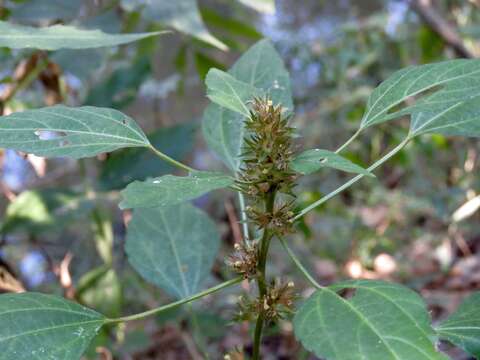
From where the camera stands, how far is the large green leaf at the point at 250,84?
2.61 feet

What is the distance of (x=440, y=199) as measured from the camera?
5.94ft

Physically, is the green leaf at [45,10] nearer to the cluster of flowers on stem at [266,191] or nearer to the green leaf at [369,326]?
→ the cluster of flowers on stem at [266,191]

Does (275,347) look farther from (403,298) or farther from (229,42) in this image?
(403,298)

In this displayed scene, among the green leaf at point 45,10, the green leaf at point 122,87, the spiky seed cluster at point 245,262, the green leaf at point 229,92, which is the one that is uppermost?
the green leaf at point 229,92

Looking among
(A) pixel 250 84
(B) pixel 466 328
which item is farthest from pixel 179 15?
(B) pixel 466 328

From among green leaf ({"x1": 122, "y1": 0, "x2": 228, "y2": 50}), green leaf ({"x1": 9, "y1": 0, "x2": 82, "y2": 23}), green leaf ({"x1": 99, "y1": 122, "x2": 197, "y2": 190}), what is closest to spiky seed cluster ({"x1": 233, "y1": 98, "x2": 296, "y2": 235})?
green leaf ({"x1": 122, "y1": 0, "x2": 228, "y2": 50})

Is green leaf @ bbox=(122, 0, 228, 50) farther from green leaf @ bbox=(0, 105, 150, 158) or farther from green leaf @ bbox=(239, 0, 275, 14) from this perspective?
green leaf @ bbox=(0, 105, 150, 158)

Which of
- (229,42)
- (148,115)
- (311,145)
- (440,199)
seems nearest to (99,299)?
(229,42)

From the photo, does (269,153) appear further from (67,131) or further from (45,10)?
(45,10)

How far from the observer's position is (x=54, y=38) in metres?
0.77

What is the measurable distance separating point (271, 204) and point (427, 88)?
194mm

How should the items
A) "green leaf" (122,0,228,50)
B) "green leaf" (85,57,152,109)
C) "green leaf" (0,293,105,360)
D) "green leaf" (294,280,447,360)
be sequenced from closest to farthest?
1. "green leaf" (294,280,447,360)
2. "green leaf" (0,293,105,360)
3. "green leaf" (122,0,228,50)
4. "green leaf" (85,57,152,109)

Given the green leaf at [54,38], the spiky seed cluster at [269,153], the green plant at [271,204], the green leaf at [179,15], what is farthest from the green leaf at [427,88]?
the green leaf at [179,15]

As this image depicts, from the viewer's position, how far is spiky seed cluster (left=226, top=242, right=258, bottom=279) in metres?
0.63
